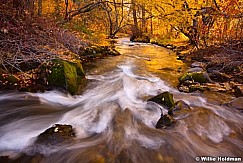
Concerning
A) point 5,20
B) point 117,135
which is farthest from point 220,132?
point 5,20

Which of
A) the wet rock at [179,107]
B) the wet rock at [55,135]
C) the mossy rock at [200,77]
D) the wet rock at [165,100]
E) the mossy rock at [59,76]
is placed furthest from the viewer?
the mossy rock at [200,77]

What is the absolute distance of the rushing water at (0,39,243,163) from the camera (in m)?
3.96

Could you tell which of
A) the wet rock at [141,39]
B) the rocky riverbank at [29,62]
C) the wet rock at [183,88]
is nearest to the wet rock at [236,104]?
the wet rock at [183,88]

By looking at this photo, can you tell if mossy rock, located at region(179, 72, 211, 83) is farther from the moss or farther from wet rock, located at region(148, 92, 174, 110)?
the moss

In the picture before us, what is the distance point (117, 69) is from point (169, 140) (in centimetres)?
561

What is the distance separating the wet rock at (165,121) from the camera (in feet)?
15.8

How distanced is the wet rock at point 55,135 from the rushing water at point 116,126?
0.10m

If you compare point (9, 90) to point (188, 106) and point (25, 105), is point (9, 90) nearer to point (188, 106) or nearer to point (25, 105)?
point (25, 105)

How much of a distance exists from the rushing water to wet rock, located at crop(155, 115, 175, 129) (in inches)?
5.1

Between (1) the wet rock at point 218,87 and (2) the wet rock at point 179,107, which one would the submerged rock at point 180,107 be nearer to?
(2) the wet rock at point 179,107

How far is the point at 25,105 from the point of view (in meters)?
5.70

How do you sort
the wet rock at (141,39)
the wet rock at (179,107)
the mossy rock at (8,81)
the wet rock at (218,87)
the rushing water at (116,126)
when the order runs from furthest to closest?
the wet rock at (141,39)
the wet rock at (218,87)
the mossy rock at (8,81)
the wet rock at (179,107)
the rushing water at (116,126)

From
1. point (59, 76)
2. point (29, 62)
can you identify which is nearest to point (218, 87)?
point (59, 76)

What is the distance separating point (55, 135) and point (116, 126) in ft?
4.30
